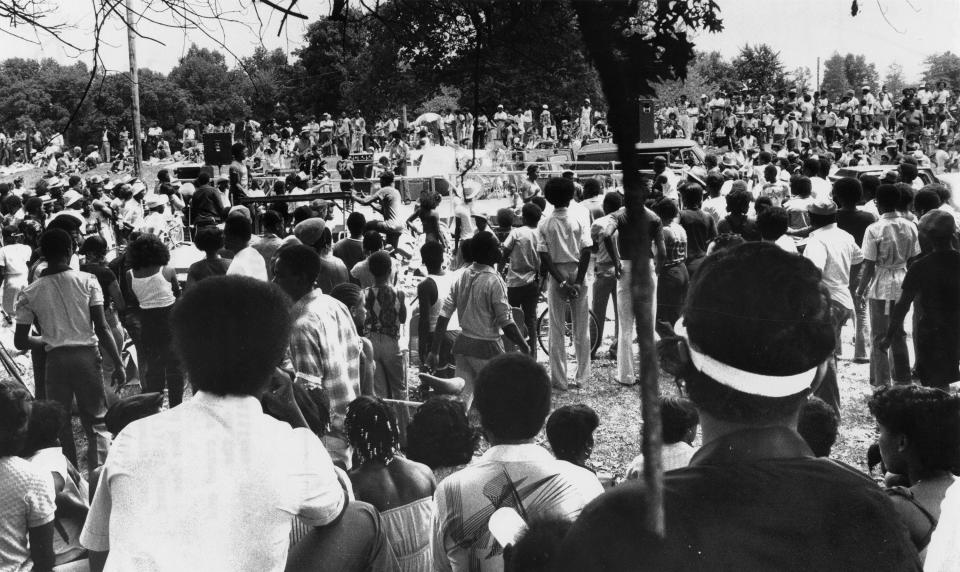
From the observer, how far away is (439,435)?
3.55m

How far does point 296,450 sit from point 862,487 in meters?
1.02

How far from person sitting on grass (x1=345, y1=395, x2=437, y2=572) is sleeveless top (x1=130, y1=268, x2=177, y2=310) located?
3385 mm

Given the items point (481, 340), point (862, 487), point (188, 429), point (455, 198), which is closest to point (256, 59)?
point (188, 429)

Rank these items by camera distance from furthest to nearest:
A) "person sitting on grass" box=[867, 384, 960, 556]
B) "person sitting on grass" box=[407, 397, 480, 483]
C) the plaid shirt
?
the plaid shirt
"person sitting on grass" box=[407, 397, 480, 483]
"person sitting on grass" box=[867, 384, 960, 556]

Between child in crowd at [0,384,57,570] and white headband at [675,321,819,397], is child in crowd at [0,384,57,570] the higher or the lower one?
the lower one

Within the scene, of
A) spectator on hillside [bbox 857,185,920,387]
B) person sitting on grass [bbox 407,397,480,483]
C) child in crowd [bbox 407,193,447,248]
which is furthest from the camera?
child in crowd [bbox 407,193,447,248]

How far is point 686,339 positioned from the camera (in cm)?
144

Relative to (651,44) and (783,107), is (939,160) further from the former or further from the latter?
(651,44)

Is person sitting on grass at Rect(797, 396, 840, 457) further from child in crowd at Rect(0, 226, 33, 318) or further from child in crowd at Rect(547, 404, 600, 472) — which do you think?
child in crowd at Rect(0, 226, 33, 318)

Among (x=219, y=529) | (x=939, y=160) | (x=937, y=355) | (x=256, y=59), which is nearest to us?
(x=219, y=529)

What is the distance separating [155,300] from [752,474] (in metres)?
5.54

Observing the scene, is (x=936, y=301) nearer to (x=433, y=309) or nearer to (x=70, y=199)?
(x=433, y=309)

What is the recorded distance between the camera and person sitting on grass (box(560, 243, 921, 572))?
→ 119 cm

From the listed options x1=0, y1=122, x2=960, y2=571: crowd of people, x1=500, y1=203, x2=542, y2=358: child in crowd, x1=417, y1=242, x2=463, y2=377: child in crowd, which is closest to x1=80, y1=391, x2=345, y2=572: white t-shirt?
x1=0, y1=122, x2=960, y2=571: crowd of people
